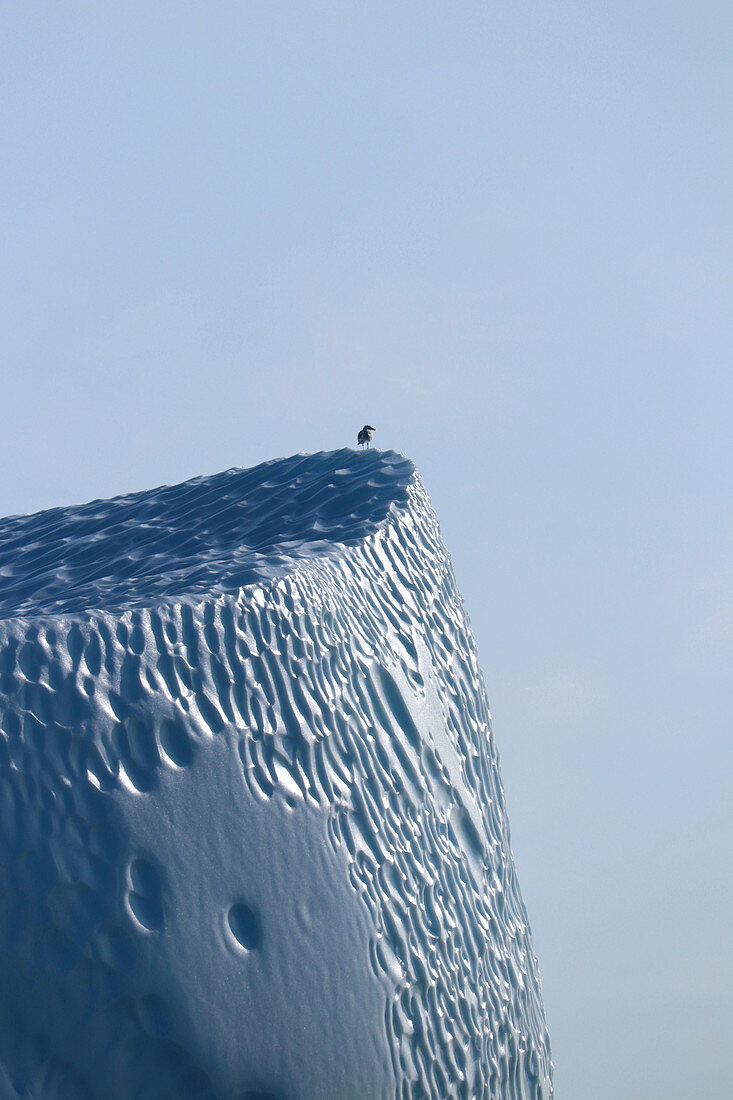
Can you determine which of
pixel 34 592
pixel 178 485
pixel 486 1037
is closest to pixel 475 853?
pixel 486 1037

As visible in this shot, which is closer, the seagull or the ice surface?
the ice surface

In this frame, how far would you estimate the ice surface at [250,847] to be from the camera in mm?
6512

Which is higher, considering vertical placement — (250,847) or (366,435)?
(366,435)

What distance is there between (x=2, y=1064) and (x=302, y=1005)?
156cm

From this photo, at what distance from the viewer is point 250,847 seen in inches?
283

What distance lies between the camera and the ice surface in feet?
21.4

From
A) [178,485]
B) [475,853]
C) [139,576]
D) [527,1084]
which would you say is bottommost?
[527,1084]

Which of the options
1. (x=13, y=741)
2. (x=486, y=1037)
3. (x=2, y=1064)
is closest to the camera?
(x=2, y=1064)

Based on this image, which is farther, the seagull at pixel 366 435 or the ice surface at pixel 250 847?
the seagull at pixel 366 435

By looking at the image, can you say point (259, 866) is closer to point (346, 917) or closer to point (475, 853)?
point (346, 917)

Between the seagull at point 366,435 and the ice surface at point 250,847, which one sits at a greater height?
the seagull at point 366,435

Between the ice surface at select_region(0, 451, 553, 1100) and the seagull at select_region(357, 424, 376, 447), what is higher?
the seagull at select_region(357, 424, 376, 447)

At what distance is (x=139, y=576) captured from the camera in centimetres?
962

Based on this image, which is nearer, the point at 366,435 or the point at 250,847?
the point at 250,847
